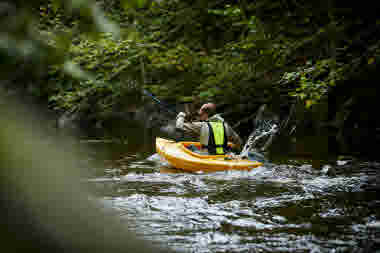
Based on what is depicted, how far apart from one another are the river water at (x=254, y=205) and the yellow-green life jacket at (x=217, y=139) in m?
0.69

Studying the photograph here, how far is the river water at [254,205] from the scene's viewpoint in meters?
2.94

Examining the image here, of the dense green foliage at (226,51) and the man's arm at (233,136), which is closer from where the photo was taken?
the man's arm at (233,136)

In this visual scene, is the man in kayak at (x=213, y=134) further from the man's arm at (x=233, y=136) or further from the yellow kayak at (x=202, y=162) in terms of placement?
the yellow kayak at (x=202, y=162)

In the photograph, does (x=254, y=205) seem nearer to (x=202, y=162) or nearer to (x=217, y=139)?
(x=202, y=162)

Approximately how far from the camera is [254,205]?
410 centimetres

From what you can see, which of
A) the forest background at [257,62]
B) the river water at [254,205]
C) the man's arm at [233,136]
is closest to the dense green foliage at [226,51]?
the forest background at [257,62]

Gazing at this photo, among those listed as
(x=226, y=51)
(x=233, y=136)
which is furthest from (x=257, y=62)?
(x=233, y=136)

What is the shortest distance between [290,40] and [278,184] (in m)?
3.86

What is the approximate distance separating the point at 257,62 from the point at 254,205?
5431 mm

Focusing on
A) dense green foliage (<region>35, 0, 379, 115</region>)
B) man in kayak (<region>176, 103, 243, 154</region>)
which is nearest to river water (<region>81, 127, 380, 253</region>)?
man in kayak (<region>176, 103, 243, 154</region>)

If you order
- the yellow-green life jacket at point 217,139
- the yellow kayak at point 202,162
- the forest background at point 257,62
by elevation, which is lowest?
the yellow kayak at point 202,162

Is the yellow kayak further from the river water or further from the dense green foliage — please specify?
the dense green foliage

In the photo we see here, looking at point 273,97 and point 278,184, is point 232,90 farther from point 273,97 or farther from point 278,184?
point 278,184

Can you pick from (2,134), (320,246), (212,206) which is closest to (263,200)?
(212,206)
